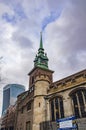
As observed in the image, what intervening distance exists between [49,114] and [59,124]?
13.4 feet

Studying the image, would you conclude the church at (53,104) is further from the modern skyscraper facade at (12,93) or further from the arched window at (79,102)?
the modern skyscraper facade at (12,93)

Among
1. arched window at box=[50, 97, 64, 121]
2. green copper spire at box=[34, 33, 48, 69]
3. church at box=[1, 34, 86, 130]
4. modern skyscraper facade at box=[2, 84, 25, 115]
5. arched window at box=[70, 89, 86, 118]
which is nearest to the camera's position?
arched window at box=[70, 89, 86, 118]

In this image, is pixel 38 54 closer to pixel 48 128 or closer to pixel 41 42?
pixel 41 42

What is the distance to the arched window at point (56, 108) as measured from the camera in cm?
2420

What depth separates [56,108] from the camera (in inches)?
990

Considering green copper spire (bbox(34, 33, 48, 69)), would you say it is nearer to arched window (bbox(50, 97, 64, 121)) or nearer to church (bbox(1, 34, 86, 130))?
church (bbox(1, 34, 86, 130))

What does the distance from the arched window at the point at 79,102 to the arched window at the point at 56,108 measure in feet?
7.39

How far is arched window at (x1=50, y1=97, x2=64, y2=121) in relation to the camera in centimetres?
2420

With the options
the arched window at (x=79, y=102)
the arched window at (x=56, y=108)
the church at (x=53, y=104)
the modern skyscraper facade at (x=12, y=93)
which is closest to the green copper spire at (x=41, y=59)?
the church at (x=53, y=104)

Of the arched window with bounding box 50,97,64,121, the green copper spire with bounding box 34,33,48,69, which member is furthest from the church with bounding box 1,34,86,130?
the green copper spire with bounding box 34,33,48,69

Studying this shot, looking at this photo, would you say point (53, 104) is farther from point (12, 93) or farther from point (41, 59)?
point (12, 93)

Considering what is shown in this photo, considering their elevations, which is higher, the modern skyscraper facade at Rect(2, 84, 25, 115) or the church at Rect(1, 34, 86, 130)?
the modern skyscraper facade at Rect(2, 84, 25, 115)

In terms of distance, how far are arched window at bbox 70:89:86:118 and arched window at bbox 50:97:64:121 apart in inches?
88.6

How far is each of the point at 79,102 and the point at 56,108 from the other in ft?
13.7
